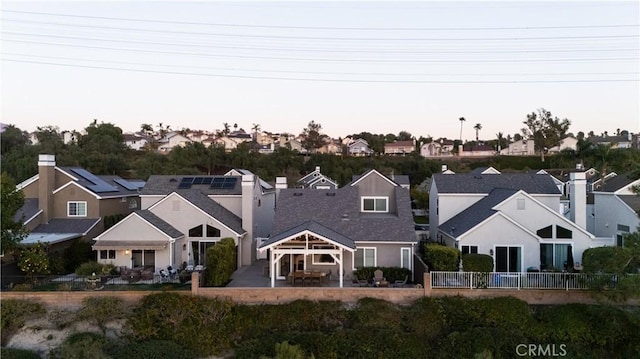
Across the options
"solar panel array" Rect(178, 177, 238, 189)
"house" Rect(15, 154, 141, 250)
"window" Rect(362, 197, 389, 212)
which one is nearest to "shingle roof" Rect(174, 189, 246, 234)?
"solar panel array" Rect(178, 177, 238, 189)

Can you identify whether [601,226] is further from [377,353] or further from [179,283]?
[179,283]

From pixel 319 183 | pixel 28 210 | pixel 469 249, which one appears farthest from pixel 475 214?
A: pixel 28 210

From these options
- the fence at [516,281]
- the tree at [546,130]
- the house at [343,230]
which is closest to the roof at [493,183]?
the house at [343,230]

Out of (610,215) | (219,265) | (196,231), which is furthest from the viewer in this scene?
(610,215)

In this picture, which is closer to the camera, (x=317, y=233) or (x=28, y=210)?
(x=317, y=233)

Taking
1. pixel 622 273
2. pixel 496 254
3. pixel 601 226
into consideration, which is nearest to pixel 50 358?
pixel 496 254

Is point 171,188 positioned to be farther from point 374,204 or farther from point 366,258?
point 366,258

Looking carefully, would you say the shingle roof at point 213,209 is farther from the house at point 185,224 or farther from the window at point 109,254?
the window at point 109,254

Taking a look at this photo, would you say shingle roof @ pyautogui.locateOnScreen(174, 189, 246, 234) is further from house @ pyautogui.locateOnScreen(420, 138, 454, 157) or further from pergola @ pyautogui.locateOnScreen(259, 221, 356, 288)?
house @ pyautogui.locateOnScreen(420, 138, 454, 157)
